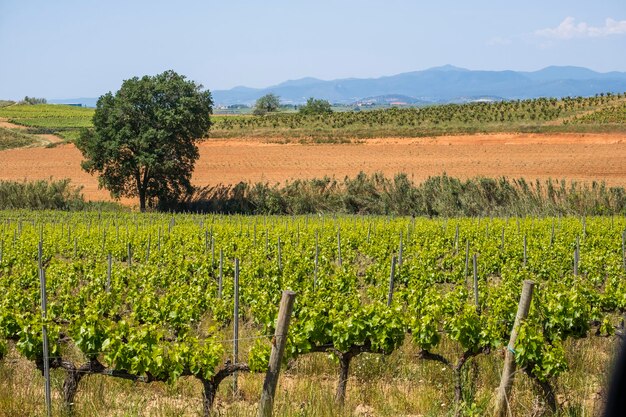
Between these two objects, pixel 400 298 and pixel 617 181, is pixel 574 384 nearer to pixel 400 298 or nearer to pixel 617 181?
pixel 400 298

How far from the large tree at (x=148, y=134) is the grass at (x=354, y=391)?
1183 inches

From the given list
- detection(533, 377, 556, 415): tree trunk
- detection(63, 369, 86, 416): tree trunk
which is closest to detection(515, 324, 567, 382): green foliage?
detection(533, 377, 556, 415): tree trunk

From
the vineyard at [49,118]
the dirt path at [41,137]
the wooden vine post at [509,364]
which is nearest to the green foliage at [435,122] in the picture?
the dirt path at [41,137]

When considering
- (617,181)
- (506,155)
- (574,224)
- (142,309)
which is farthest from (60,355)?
(506,155)

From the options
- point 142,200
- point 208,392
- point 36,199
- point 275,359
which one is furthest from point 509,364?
point 36,199

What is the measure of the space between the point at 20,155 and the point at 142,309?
5566 cm

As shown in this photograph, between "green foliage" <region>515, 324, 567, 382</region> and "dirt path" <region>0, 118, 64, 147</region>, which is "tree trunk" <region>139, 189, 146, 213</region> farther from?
"green foliage" <region>515, 324, 567, 382</region>

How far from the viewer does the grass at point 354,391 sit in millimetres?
7207

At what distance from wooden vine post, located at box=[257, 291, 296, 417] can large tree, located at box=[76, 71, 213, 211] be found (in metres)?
32.8

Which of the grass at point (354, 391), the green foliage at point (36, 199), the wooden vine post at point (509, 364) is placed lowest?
the green foliage at point (36, 199)

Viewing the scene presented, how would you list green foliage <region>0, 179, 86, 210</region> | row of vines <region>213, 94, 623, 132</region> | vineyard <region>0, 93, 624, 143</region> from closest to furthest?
green foliage <region>0, 179, 86, 210</region>
vineyard <region>0, 93, 624, 143</region>
row of vines <region>213, 94, 623, 132</region>

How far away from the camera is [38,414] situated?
7184 mm

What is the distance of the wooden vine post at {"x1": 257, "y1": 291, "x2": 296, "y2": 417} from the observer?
6430mm

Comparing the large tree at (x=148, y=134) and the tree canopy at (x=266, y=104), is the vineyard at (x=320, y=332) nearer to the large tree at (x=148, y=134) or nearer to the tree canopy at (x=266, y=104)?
the large tree at (x=148, y=134)
